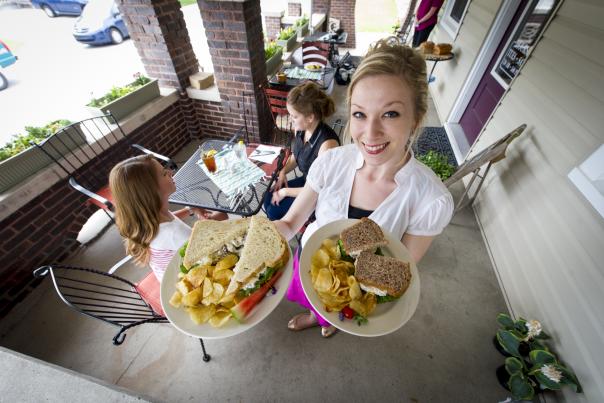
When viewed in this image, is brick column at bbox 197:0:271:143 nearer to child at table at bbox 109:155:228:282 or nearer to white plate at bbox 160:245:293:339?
child at table at bbox 109:155:228:282

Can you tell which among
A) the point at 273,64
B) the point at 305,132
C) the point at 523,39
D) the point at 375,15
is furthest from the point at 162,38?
the point at 375,15

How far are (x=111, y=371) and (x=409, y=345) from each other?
2.28 m

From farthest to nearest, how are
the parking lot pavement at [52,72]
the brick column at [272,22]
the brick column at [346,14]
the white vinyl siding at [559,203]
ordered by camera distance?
the brick column at [346,14] < the brick column at [272,22] < the parking lot pavement at [52,72] < the white vinyl siding at [559,203]

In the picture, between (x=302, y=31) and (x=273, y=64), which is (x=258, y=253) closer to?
(x=273, y=64)

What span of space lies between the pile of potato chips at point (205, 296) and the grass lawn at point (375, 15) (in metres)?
12.5

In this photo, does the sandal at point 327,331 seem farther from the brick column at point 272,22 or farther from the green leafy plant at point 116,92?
the brick column at point 272,22

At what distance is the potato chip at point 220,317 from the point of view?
920 millimetres

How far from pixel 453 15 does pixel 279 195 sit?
5.75 meters

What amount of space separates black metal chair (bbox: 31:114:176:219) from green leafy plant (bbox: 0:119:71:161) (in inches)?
3.7

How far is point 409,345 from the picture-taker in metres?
1.92

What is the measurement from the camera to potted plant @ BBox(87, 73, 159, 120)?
8.52ft

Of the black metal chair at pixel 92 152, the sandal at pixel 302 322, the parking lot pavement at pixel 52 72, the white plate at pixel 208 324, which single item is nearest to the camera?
the white plate at pixel 208 324

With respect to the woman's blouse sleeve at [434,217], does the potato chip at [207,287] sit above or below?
below

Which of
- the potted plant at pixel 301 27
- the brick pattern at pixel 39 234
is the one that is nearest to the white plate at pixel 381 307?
the brick pattern at pixel 39 234
